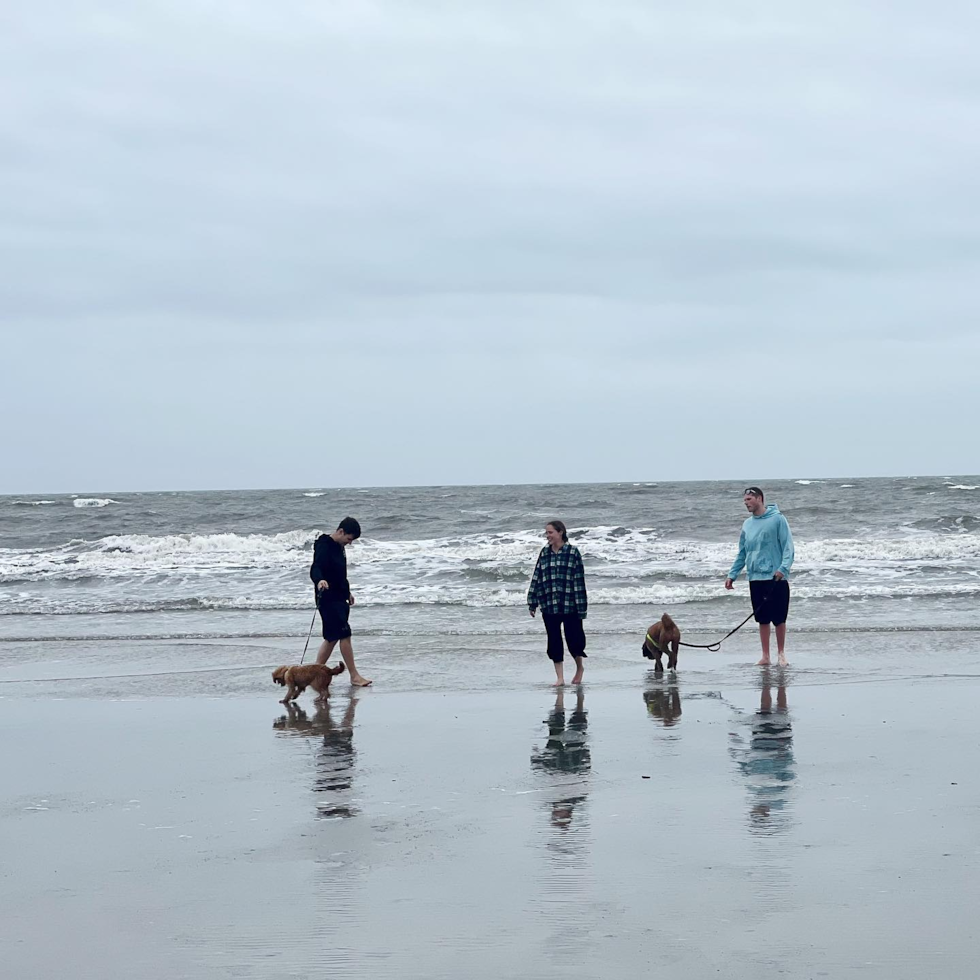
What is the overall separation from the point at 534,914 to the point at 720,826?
1332 millimetres

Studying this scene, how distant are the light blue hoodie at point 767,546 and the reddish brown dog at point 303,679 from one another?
3.86 m

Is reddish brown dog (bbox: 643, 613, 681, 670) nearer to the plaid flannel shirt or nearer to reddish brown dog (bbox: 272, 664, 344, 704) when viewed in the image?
the plaid flannel shirt

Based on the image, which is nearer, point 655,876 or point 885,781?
point 655,876

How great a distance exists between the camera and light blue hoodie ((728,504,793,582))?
10508mm

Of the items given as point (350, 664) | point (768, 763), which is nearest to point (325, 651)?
point (350, 664)

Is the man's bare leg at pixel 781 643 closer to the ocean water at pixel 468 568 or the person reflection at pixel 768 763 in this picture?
the person reflection at pixel 768 763

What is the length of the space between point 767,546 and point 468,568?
12508 millimetres

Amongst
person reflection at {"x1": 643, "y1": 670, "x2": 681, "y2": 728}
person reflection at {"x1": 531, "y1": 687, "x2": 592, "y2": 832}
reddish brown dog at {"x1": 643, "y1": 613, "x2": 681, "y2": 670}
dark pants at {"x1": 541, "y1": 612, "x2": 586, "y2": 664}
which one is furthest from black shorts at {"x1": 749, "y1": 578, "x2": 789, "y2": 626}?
person reflection at {"x1": 531, "y1": 687, "x2": 592, "y2": 832}

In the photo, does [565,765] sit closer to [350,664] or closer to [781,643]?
[350,664]

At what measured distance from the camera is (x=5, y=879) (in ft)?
15.7

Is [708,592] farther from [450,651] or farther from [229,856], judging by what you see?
[229,856]

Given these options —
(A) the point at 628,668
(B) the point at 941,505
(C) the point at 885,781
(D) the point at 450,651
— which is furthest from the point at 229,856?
(B) the point at 941,505

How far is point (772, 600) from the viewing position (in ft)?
34.6

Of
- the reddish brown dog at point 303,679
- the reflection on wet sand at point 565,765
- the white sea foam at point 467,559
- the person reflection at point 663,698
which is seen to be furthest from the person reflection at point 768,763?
the white sea foam at point 467,559
